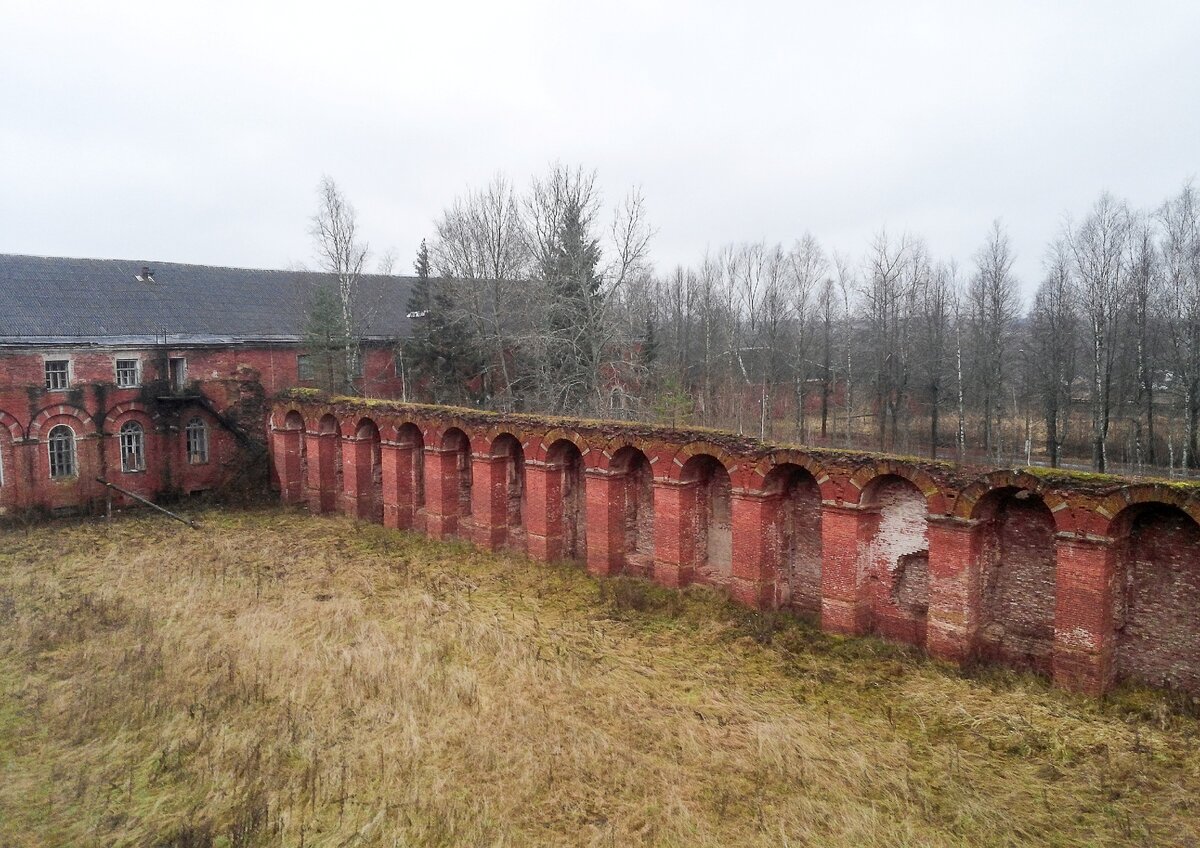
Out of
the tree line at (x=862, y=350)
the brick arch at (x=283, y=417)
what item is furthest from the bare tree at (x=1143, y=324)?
the brick arch at (x=283, y=417)

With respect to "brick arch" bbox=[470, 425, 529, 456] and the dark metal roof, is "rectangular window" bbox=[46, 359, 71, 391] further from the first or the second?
"brick arch" bbox=[470, 425, 529, 456]

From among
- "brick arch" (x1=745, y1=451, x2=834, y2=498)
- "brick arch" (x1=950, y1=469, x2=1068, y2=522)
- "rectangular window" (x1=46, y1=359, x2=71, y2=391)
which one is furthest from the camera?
"rectangular window" (x1=46, y1=359, x2=71, y2=391)

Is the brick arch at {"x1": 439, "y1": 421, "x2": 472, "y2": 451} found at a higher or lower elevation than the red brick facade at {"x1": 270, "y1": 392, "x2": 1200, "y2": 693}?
higher

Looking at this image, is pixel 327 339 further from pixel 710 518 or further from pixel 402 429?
pixel 710 518

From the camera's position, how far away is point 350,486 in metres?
25.0

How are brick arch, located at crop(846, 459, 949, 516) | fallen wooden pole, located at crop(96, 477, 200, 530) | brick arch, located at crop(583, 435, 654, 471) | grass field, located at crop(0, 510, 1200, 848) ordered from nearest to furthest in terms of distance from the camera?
grass field, located at crop(0, 510, 1200, 848) < brick arch, located at crop(846, 459, 949, 516) < brick arch, located at crop(583, 435, 654, 471) < fallen wooden pole, located at crop(96, 477, 200, 530)

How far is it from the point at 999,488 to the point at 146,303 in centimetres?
2863

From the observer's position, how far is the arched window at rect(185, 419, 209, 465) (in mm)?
27891

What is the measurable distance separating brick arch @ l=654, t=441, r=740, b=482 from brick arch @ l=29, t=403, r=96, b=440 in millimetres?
20281

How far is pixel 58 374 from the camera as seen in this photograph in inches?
979

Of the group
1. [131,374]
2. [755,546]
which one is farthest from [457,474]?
[131,374]

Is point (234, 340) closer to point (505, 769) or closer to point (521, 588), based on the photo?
point (521, 588)

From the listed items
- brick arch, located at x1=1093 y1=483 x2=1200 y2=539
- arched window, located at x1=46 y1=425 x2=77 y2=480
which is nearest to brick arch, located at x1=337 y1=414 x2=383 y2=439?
arched window, located at x1=46 y1=425 x2=77 y2=480

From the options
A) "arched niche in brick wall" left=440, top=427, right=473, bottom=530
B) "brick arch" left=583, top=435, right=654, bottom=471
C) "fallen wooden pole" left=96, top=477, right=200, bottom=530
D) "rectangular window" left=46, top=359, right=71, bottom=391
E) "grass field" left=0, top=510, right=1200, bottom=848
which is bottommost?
"grass field" left=0, top=510, right=1200, bottom=848
